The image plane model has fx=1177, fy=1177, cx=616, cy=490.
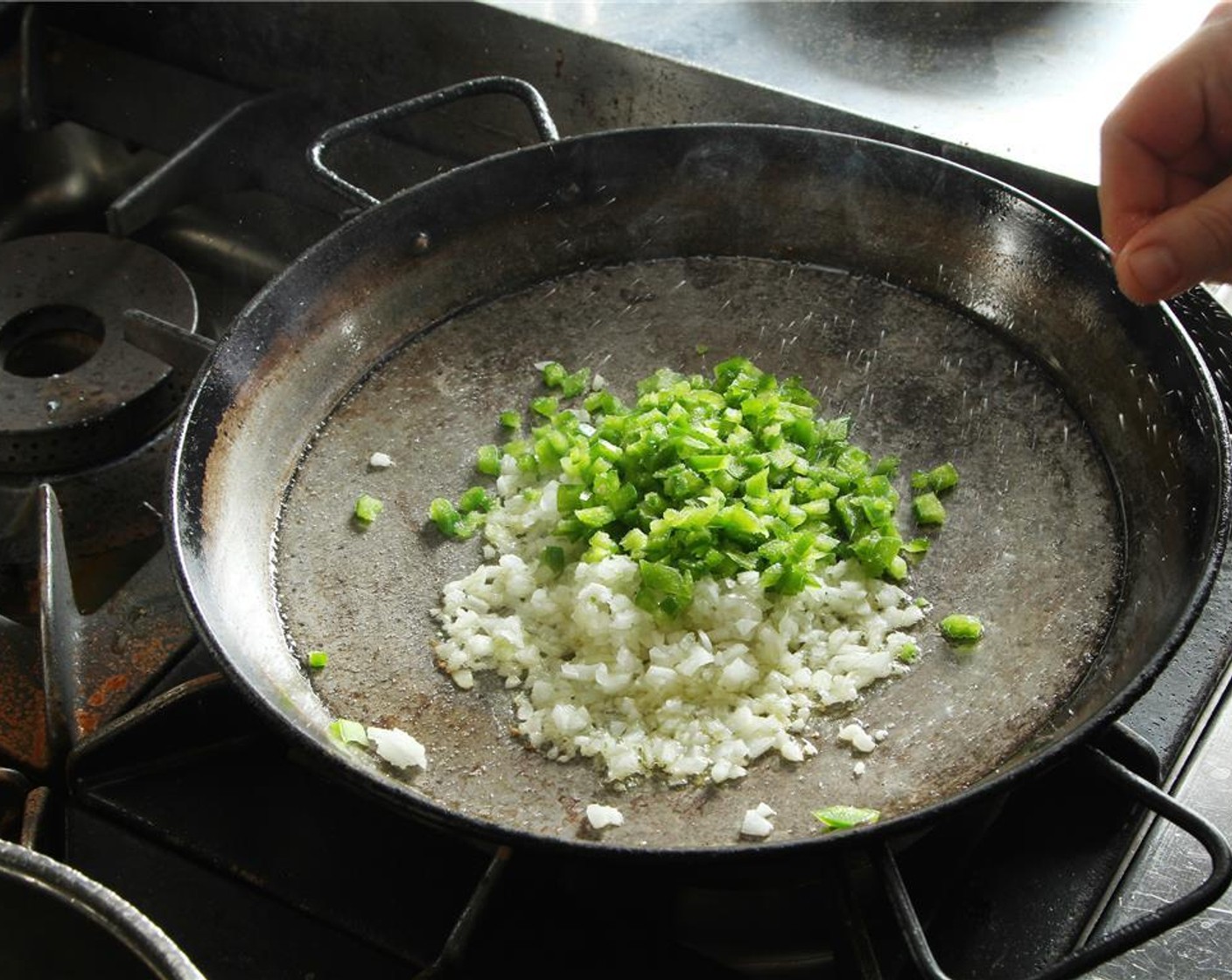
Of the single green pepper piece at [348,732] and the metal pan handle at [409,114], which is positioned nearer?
the single green pepper piece at [348,732]

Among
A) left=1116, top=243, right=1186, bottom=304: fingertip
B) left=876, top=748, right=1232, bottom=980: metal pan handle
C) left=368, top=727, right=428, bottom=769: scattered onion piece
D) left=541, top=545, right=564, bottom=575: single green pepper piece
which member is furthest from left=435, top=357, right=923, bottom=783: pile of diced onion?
left=1116, top=243, right=1186, bottom=304: fingertip

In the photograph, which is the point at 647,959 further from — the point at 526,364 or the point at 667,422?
the point at 526,364

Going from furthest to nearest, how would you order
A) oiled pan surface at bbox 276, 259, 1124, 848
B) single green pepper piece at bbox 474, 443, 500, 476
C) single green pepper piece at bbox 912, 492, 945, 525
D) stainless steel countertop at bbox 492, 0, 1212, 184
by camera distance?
stainless steel countertop at bbox 492, 0, 1212, 184 < single green pepper piece at bbox 474, 443, 500, 476 < single green pepper piece at bbox 912, 492, 945, 525 < oiled pan surface at bbox 276, 259, 1124, 848

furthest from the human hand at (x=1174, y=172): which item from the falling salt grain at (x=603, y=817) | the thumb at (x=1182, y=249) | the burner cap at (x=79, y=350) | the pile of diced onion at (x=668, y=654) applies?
the burner cap at (x=79, y=350)

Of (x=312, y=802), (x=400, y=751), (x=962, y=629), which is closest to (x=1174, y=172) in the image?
(x=962, y=629)

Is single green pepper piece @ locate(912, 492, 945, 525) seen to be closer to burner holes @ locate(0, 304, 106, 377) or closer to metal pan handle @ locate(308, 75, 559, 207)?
metal pan handle @ locate(308, 75, 559, 207)

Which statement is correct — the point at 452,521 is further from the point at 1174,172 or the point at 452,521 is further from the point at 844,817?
the point at 1174,172

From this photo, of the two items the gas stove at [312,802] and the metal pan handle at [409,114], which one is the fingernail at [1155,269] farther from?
the metal pan handle at [409,114]
